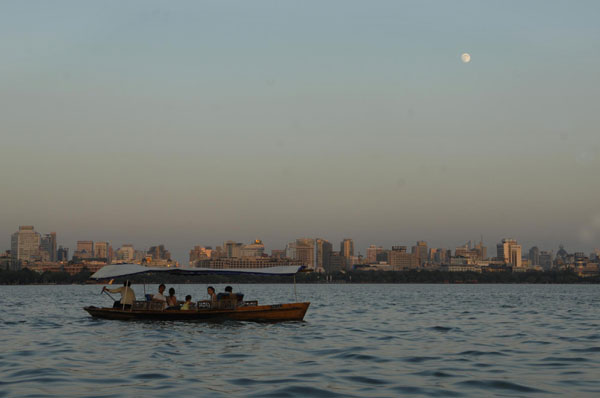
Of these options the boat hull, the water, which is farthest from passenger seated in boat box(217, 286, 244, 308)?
the water

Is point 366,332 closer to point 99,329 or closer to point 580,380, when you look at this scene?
point 99,329

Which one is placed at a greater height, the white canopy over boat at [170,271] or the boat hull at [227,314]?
the white canopy over boat at [170,271]

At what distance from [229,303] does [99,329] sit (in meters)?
7.16

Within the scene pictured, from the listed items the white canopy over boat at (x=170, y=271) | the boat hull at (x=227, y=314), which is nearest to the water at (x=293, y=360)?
the boat hull at (x=227, y=314)

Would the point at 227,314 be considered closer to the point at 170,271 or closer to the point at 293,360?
the point at 170,271

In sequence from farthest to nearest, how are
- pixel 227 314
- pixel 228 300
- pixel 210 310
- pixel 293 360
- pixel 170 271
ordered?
pixel 170 271 < pixel 228 300 < pixel 227 314 < pixel 210 310 < pixel 293 360

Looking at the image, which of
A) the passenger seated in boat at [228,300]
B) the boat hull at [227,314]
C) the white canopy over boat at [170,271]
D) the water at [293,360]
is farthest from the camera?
the white canopy over boat at [170,271]

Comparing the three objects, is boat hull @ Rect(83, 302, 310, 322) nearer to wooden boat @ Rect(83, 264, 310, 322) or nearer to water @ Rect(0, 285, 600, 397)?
wooden boat @ Rect(83, 264, 310, 322)

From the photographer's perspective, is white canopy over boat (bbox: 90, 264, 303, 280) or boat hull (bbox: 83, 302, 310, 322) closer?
boat hull (bbox: 83, 302, 310, 322)

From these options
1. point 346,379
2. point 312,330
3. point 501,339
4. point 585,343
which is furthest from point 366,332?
point 346,379

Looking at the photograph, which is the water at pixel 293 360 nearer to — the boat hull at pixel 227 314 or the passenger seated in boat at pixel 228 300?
the boat hull at pixel 227 314

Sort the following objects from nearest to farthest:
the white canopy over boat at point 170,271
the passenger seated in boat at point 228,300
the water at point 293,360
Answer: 1. the water at point 293,360
2. the passenger seated in boat at point 228,300
3. the white canopy over boat at point 170,271

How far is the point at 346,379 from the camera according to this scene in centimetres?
1994

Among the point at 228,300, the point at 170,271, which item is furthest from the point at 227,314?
the point at 170,271
